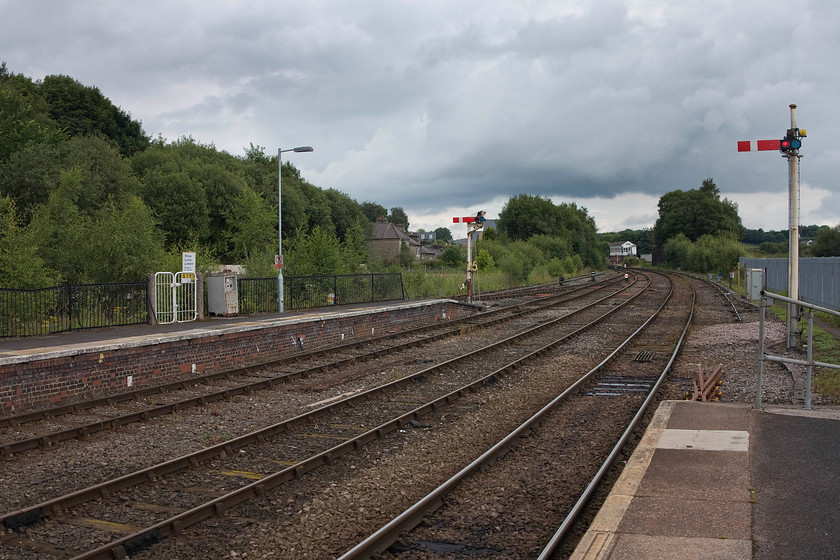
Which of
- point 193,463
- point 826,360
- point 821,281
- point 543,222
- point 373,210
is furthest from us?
point 373,210

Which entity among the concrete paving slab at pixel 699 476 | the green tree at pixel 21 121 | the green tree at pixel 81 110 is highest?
the green tree at pixel 81 110

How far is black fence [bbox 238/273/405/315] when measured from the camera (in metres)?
22.6

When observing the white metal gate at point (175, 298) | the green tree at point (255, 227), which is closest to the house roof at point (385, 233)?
the green tree at point (255, 227)

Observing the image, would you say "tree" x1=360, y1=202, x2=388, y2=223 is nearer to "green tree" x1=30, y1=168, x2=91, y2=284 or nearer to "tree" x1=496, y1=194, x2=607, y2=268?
"tree" x1=496, y1=194, x2=607, y2=268

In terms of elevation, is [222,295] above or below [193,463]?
above

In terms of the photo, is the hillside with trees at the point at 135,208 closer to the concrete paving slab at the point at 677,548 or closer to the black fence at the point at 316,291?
the black fence at the point at 316,291

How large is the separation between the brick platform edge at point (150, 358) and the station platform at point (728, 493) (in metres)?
9.35

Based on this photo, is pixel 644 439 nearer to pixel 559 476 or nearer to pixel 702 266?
pixel 559 476

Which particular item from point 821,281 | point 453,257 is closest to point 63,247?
point 821,281

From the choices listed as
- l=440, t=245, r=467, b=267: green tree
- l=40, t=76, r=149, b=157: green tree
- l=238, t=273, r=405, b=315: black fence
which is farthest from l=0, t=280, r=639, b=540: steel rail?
l=440, t=245, r=467, b=267: green tree

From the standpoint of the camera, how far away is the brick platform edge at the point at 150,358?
1116cm

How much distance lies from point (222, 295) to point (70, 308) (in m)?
4.64

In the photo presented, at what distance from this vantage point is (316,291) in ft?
82.6

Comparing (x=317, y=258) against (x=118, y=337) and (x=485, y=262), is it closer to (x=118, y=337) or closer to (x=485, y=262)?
(x=118, y=337)
